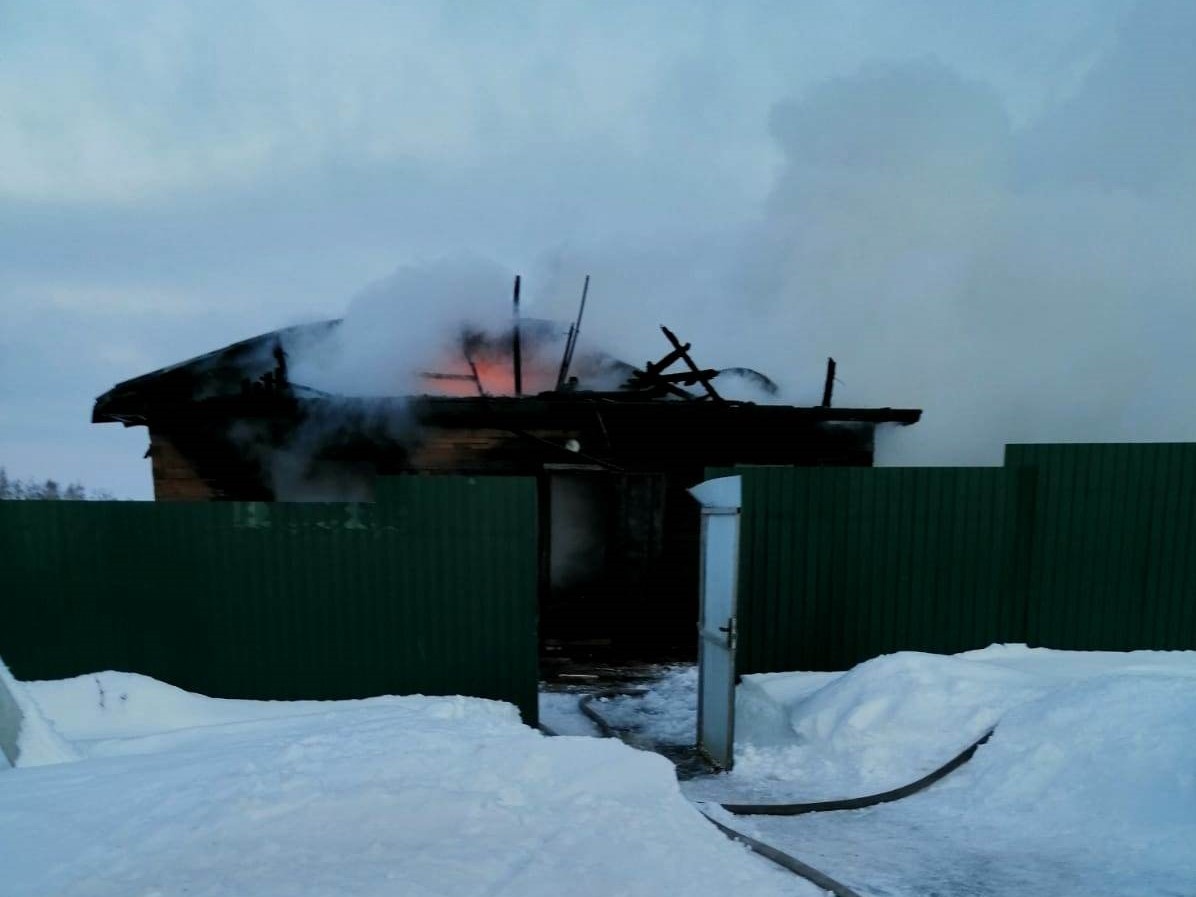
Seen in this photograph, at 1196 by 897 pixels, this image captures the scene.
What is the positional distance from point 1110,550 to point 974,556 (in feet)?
4.82

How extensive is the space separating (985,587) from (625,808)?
5.39 metres

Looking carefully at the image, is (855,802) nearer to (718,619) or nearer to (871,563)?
(718,619)

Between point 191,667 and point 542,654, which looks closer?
point 191,667

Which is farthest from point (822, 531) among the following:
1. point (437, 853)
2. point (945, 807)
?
point (437, 853)

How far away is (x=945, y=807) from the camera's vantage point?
468cm

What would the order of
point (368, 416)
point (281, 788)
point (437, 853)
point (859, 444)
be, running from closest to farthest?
point (437, 853) < point (281, 788) < point (368, 416) < point (859, 444)

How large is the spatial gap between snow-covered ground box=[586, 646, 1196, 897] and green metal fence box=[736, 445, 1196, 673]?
479 millimetres

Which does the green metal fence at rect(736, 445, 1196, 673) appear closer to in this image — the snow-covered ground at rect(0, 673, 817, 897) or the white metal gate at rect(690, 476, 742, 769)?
the white metal gate at rect(690, 476, 742, 769)

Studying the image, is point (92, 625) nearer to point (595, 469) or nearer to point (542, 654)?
point (542, 654)

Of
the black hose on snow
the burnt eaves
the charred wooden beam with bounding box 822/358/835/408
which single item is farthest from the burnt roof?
the black hose on snow

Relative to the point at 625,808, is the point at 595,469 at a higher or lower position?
higher

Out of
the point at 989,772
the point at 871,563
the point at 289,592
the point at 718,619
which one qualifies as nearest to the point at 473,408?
the point at 289,592

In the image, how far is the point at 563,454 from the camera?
32.9ft

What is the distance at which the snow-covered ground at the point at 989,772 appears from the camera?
3818 millimetres
